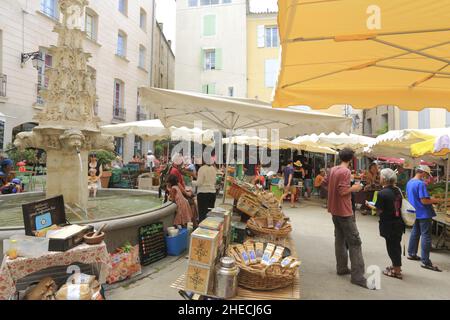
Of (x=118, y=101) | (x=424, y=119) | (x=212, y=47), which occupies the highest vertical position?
(x=212, y=47)

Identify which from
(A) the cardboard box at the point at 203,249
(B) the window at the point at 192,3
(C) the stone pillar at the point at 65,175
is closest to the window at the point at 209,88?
(B) the window at the point at 192,3

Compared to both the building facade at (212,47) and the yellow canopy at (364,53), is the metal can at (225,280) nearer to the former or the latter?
the yellow canopy at (364,53)

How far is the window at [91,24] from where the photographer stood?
17.2 metres

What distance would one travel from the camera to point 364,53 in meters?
2.62

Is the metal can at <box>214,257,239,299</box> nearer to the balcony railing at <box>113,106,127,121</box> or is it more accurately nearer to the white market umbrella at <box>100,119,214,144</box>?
the white market umbrella at <box>100,119,214,144</box>

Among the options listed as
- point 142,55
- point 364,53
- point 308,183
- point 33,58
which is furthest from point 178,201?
point 142,55

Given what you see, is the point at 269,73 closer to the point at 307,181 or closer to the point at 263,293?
the point at 307,181

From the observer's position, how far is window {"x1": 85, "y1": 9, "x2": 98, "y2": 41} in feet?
56.4

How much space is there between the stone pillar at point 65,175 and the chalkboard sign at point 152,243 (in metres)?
1.51

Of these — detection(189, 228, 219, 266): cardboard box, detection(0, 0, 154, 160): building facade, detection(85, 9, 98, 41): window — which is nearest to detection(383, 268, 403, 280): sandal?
detection(189, 228, 219, 266): cardboard box

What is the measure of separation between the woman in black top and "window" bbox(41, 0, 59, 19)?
54.2ft

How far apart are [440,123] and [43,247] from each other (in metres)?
18.2

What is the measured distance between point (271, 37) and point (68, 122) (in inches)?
855
